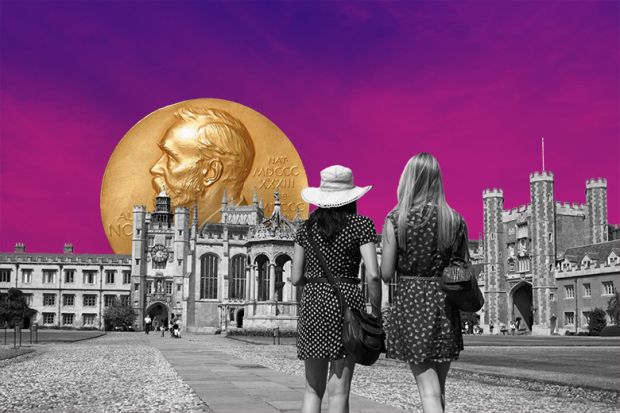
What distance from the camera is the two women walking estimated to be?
6.85 m

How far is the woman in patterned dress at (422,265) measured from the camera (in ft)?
22.5

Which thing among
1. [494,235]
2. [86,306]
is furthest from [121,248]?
[494,235]

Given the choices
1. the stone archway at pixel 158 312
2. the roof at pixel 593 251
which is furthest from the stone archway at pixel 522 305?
the stone archway at pixel 158 312

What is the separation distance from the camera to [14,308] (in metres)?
95.6

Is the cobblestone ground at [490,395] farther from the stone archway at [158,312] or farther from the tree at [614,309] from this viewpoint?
the stone archway at [158,312]

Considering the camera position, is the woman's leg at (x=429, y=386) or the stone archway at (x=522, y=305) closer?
the woman's leg at (x=429, y=386)

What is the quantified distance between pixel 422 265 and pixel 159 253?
97.5 meters

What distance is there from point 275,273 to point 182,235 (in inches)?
1692

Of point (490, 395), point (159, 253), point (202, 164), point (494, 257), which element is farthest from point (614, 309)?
point (490, 395)

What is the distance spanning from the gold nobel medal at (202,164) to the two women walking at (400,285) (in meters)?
91.9

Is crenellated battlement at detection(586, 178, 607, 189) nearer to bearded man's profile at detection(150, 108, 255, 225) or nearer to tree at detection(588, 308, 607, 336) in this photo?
tree at detection(588, 308, 607, 336)

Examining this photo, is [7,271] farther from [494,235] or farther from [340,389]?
[340,389]

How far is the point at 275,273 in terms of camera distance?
58406mm

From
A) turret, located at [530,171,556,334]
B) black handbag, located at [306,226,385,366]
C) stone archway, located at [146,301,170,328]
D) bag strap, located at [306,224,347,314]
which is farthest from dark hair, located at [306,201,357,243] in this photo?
stone archway, located at [146,301,170,328]
